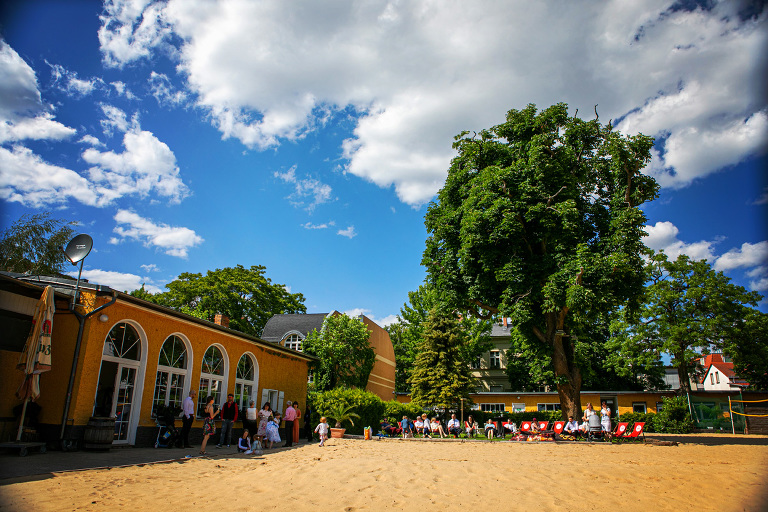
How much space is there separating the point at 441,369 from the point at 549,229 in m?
13.9

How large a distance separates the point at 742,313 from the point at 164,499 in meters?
36.1

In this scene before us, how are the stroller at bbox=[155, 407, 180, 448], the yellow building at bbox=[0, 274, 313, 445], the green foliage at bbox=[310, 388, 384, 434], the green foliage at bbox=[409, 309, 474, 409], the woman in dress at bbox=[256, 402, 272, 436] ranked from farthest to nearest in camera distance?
1. the green foliage at bbox=[409, 309, 474, 409]
2. the green foliage at bbox=[310, 388, 384, 434]
3. the woman in dress at bbox=[256, 402, 272, 436]
4. the stroller at bbox=[155, 407, 180, 448]
5. the yellow building at bbox=[0, 274, 313, 445]

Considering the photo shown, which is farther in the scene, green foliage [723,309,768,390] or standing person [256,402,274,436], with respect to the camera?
green foliage [723,309,768,390]

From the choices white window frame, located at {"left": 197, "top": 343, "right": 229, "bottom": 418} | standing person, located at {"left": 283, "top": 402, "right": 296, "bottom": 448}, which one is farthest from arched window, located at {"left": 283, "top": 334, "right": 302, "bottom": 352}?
standing person, located at {"left": 283, "top": 402, "right": 296, "bottom": 448}

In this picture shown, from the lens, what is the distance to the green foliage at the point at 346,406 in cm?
2134

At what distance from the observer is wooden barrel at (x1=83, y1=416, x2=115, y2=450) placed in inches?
382

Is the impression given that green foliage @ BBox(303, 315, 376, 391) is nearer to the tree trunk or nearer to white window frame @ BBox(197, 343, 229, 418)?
white window frame @ BBox(197, 343, 229, 418)

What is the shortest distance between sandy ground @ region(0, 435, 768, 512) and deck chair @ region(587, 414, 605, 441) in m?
7.71

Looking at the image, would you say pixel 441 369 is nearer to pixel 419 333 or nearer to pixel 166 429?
pixel 419 333

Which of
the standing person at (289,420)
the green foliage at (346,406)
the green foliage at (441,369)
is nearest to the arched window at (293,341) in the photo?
the green foliage at (441,369)

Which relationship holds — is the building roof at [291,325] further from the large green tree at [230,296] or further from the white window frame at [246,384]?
the white window frame at [246,384]

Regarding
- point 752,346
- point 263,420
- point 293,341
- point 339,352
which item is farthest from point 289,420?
point 752,346

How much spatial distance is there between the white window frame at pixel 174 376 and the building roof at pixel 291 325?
18634 millimetres

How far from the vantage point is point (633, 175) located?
65.1 feet
